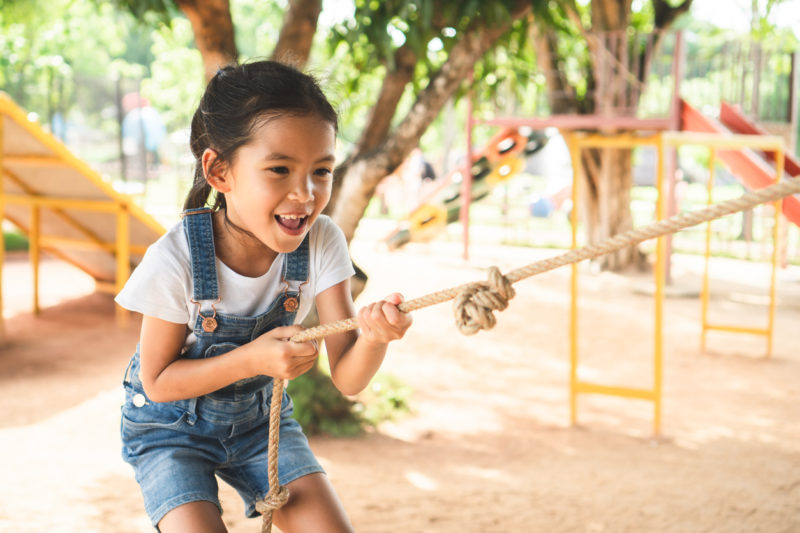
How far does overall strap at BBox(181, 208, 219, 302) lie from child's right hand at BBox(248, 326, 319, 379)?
0.64 ft

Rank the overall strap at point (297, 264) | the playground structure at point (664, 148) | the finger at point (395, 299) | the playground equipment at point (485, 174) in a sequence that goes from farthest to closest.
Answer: the playground equipment at point (485, 174) → the playground structure at point (664, 148) → the overall strap at point (297, 264) → the finger at point (395, 299)

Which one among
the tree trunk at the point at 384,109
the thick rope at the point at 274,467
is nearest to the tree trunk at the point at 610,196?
the tree trunk at the point at 384,109

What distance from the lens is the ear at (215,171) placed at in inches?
78.6

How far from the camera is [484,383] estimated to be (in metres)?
6.41

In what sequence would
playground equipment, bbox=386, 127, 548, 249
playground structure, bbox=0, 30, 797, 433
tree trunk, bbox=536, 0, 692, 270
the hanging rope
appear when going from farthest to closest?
playground equipment, bbox=386, 127, 548, 249
tree trunk, bbox=536, 0, 692, 270
playground structure, bbox=0, 30, 797, 433
the hanging rope

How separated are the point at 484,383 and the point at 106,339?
130 inches

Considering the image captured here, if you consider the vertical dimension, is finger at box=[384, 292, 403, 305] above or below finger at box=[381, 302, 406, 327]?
above

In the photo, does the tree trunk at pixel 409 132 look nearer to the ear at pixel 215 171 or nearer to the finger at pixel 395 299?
the ear at pixel 215 171

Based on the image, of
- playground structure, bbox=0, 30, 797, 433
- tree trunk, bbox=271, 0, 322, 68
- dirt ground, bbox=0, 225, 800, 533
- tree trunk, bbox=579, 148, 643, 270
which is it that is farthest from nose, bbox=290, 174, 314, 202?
tree trunk, bbox=579, 148, 643, 270

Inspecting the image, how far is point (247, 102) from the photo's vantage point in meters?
1.96

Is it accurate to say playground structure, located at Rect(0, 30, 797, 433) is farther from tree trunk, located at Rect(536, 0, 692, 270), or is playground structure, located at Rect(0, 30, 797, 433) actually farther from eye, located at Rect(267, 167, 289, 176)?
eye, located at Rect(267, 167, 289, 176)

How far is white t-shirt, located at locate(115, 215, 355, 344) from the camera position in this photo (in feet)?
6.43

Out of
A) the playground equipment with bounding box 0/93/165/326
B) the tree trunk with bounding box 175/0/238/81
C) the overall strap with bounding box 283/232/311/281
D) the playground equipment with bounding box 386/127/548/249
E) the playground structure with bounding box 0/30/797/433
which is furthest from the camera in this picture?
the playground equipment with bounding box 386/127/548/249

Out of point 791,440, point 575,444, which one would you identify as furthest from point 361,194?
point 791,440
